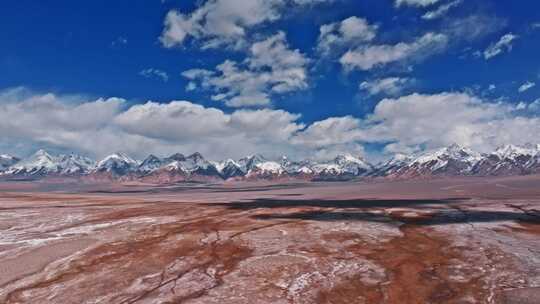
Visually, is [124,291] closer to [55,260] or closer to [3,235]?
[55,260]

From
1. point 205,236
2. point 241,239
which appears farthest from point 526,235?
point 205,236

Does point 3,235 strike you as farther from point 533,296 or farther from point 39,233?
point 533,296

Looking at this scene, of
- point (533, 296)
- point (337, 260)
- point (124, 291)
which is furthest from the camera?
point (337, 260)

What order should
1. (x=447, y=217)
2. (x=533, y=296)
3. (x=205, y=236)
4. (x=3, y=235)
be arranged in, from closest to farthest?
(x=533, y=296), (x=205, y=236), (x=3, y=235), (x=447, y=217)

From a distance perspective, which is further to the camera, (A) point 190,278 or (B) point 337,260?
(B) point 337,260

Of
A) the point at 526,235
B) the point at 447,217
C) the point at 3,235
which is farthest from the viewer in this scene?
the point at 447,217

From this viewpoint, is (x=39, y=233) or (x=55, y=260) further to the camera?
(x=39, y=233)

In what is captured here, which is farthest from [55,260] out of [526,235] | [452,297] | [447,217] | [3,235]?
[447,217]

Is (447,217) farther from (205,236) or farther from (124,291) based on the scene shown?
(124,291)

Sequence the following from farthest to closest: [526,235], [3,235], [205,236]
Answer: [3,235]
[205,236]
[526,235]
